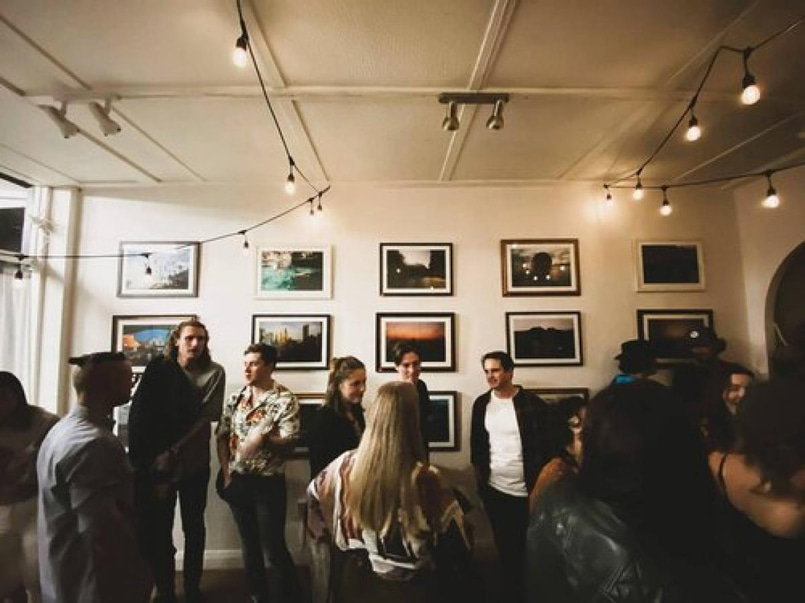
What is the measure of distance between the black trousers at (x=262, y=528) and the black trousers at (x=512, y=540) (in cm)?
137

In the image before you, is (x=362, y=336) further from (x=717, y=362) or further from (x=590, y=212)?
(x=717, y=362)

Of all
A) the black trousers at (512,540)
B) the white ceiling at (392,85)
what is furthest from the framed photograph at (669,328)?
the black trousers at (512,540)

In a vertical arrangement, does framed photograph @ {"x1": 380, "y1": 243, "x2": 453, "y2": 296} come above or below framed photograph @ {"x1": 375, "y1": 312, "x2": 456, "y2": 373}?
above

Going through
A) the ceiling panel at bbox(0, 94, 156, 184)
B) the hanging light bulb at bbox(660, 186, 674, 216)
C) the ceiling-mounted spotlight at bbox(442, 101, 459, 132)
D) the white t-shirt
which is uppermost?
the ceiling panel at bbox(0, 94, 156, 184)

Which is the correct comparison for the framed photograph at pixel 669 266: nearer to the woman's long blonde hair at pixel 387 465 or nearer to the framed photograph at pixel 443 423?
the framed photograph at pixel 443 423

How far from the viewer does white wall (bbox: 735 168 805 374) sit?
3434mm

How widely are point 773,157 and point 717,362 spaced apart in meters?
1.67

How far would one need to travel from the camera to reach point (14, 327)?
3514mm

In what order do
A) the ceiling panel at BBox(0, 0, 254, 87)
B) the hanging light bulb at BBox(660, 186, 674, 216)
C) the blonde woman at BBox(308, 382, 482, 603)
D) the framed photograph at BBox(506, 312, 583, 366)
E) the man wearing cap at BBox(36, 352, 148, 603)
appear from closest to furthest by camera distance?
the blonde woman at BBox(308, 382, 482, 603) → the man wearing cap at BBox(36, 352, 148, 603) → the ceiling panel at BBox(0, 0, 254, 87) → the hanging light bulb at BBox(660, 186, 674, 216) → the framed photograph at BBox(506, 312, 583, 366)

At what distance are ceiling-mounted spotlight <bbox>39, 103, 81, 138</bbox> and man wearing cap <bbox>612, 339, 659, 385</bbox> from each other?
4157 millimetres

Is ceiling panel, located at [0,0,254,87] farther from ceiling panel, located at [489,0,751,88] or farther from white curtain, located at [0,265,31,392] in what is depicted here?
white curtain, located at [0,265,31,392]

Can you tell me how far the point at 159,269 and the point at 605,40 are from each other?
3.71 meters

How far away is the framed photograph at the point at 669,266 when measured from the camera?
3889mm

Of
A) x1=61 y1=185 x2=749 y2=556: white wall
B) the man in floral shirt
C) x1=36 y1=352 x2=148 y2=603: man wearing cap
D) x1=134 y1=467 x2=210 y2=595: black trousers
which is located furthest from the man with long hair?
x1=36 y1=352 x2=148 y2=603: man wearing cap
